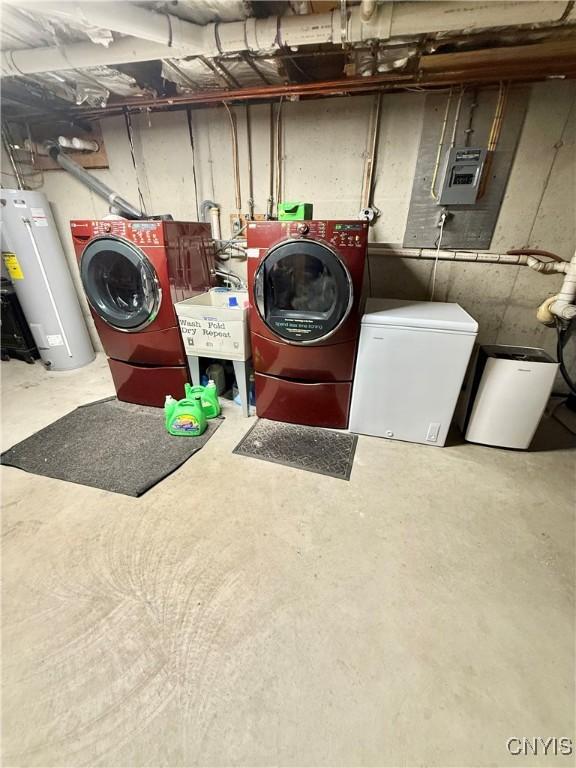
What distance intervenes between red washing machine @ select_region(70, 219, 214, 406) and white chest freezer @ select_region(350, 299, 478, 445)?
1.30 m

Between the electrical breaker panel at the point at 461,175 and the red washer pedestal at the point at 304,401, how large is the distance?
152 centimetres

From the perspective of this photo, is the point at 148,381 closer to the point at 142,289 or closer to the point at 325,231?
the point at 142,289

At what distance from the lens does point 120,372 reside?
7.97 feet

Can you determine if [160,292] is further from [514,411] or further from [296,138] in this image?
[514,411]

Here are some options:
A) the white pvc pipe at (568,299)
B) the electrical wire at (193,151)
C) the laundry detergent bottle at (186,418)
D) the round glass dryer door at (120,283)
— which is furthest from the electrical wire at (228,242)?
→ the white pvc pipe at (568,299)

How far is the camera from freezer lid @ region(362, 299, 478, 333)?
1.71m

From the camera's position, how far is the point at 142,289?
212 cm

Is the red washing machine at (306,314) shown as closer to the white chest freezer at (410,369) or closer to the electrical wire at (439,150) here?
the white chest freezer at (410,369)

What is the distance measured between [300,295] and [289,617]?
163cm

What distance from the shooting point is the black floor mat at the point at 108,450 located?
5.85 feet

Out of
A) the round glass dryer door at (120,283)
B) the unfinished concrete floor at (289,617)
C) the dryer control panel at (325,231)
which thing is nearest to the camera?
the unfinished concrete floor at (289,617)

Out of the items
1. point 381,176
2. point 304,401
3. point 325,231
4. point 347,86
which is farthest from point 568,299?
point 347,86

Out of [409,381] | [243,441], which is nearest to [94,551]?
[243,441]

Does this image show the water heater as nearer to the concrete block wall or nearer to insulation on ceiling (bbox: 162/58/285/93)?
the concrete block wall
